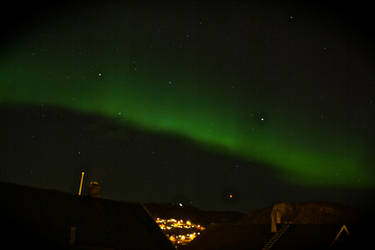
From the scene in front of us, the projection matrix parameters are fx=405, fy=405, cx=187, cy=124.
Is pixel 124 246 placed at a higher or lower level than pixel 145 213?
lower

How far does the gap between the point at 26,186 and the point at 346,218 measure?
103707mm

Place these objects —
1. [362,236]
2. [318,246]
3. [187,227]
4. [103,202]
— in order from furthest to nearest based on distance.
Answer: [187,227] → [362,236] → [318,246] → [103,202]

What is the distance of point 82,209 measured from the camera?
67.5 ft

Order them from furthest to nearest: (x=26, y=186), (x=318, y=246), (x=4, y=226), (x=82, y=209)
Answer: (x=318, y=246)
(x=82, y=209)
(x=26, y=186)
(x=4, y=226)

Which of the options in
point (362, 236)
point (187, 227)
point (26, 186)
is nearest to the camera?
point (26, 186)

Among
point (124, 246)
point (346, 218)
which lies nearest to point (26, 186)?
point (124, 246)

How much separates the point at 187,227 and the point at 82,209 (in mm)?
17733

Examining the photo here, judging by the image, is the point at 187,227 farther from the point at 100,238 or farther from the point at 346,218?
the point at 346,218

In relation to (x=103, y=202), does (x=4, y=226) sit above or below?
below

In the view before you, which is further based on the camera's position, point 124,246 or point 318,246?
point 318,246

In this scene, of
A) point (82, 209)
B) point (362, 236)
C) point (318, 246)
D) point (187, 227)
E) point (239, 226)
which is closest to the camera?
point (82, 209)

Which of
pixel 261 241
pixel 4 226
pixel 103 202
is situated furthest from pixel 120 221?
pixel 261 241

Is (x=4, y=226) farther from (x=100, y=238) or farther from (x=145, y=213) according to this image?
(x=145, y=213)

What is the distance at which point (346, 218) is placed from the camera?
10750 cm
